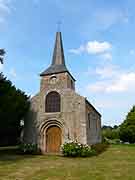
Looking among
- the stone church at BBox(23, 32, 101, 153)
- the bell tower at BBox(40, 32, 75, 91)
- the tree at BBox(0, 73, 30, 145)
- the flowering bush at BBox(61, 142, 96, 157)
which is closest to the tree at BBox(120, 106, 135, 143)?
the bell tower at BBox(40, 32, 75, 91)

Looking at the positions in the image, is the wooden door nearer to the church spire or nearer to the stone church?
the stone church

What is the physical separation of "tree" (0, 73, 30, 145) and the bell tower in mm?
2490

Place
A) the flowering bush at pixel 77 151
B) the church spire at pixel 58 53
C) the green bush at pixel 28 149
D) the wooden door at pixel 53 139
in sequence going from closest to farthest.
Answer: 1. the flowering bush at pixel 77 151
2. the green bush at pixel 28 149
3. the wooden door at pixel 53 139
4. the church spire at pixel 58 53

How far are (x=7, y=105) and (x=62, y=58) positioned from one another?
937 centimetres

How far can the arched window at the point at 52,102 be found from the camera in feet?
66.6

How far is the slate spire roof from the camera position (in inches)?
868

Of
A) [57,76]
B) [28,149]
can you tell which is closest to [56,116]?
[28,149]

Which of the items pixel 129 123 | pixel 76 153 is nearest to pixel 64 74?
pixel 76 153

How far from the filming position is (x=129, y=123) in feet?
124

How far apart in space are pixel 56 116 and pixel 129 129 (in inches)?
790

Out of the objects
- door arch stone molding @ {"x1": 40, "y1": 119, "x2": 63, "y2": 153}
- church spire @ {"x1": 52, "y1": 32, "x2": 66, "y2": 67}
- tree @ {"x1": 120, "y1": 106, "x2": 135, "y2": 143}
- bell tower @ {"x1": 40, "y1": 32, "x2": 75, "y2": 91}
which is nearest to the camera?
door arch stone molding @ {"x1": 40, "y1": 119, "x2": 63, "y2": 153}

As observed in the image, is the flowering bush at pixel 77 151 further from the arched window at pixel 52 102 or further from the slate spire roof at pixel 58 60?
the slate spire roof at pixel 58 60

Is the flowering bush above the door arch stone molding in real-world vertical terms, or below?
below

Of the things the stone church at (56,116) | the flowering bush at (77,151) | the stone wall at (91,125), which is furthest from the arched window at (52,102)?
the flowering bush at (77,151)
